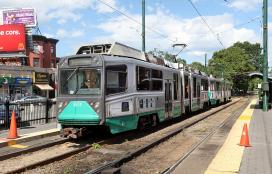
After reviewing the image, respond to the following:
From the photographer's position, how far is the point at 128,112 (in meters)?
14.3

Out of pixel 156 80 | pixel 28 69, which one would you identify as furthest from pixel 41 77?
pixel 156 80

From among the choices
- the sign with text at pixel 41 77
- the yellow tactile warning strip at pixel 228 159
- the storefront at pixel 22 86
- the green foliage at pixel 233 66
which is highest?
the green foliage at pixel 233 66

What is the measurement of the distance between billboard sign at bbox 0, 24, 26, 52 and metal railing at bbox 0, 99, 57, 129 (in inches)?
1456

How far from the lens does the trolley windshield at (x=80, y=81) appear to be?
13.3 metres

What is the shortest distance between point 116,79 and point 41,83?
4383 cm

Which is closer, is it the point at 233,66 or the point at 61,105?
the point at 61,105

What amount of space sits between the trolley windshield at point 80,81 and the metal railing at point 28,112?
4696mm

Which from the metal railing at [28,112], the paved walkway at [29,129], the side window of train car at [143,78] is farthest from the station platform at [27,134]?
the side window of train car at [143,78]

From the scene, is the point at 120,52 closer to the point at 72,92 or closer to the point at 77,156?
the point at 72,92

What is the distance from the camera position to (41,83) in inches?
2206

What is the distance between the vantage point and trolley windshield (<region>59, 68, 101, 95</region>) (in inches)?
524

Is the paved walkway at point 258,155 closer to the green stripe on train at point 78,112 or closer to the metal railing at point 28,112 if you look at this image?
the green stripe on train at point 78,112

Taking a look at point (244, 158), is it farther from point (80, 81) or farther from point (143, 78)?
point (143, 78)

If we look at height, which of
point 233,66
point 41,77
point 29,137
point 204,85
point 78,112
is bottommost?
point 29,137
